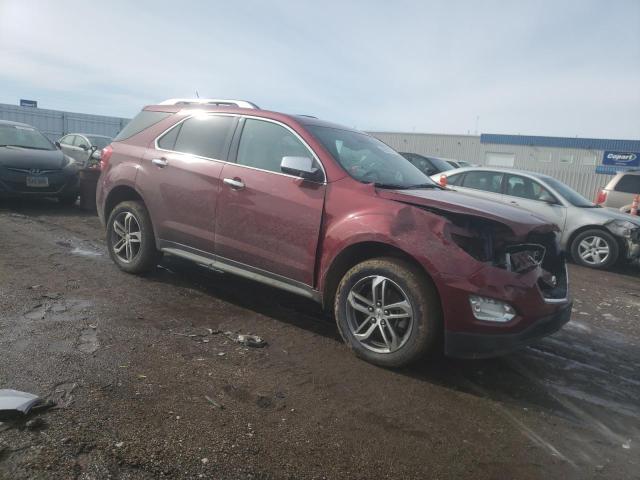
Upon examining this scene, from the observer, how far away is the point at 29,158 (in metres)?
8.73

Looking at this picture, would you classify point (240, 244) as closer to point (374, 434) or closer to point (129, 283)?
point (129, 283)

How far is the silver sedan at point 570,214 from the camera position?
330 inches

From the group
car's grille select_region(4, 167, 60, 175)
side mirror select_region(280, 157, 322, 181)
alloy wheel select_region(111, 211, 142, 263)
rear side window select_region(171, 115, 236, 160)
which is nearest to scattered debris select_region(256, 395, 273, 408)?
side mirror select_region(280, 157, 322, 181)

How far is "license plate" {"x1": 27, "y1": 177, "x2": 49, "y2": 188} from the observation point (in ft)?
28.3

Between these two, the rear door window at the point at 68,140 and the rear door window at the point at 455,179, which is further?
the rear door window at the point at 68,140

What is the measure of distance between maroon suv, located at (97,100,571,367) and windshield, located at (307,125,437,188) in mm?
19

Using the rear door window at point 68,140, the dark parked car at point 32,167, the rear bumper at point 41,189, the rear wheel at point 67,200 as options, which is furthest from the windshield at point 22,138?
the rear door window at point 68,140

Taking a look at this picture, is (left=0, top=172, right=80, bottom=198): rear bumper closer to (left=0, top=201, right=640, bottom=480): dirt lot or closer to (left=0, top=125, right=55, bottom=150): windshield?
(left=0, top=125, right=55, bottom=150): windshield

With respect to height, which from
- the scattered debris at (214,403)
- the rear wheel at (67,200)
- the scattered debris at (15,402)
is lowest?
the scattered debris at (214,403)

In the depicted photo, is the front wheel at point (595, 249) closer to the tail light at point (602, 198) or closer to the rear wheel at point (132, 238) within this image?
the tail light at point (602, 198)

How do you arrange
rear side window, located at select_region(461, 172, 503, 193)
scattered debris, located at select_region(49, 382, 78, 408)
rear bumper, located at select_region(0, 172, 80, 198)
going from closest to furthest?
1. scattered debris, located at select_region(49, 382, 78, 408)
2. rear bumper, located at select_region(0, 172, 80, 198)
3. rear side window, located at select_region(461, 172, 503, 193)

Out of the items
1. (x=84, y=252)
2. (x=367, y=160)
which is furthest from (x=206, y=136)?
(x=84, y=252)

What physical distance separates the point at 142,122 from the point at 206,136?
114cm

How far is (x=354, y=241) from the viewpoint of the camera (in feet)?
11.9
